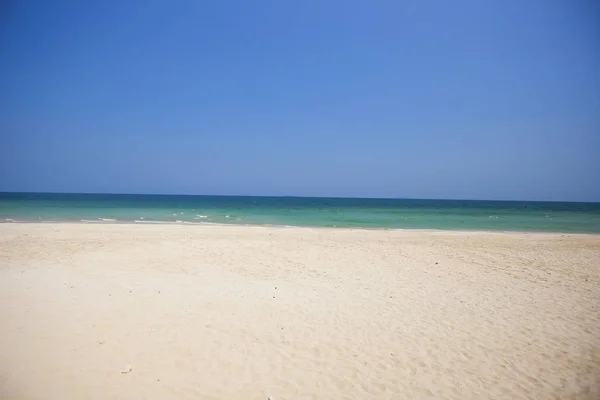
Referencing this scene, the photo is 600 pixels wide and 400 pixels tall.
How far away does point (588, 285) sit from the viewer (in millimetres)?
9711

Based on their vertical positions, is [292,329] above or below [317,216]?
below

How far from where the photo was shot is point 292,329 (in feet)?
20.4

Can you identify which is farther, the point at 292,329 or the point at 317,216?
the point at 317,216

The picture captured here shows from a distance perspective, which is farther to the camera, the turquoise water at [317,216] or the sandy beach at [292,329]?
the turquoise water at [317,216]

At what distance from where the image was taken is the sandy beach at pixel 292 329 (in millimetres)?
4449

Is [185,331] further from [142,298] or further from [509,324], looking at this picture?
[509,324]

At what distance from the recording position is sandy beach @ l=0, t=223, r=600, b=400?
Answer: 4.45m

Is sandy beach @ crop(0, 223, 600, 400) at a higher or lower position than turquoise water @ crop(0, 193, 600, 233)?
lower

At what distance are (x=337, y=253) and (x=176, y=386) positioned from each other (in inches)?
414

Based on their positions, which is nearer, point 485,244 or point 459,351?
point 459,351

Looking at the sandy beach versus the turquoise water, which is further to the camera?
the turquoise water

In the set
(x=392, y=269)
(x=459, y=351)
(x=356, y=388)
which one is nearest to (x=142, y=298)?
(x=356, y=388)

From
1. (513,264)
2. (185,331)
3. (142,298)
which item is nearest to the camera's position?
(185,331)

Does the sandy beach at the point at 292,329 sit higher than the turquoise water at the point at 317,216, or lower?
lower
